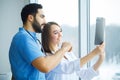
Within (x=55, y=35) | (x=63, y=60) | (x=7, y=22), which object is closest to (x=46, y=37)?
(x=55, y=35)

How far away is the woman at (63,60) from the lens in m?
1.92

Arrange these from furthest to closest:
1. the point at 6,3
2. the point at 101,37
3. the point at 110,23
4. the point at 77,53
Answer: the point at 6,3 → the point at 77,53 → the point at 110,23 → the point at 101,37

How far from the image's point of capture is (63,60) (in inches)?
80.5

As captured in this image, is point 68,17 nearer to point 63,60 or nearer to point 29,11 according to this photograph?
point 63,60

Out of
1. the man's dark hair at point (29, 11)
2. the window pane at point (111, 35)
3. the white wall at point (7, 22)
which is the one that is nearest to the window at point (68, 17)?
the window pane at point (111, 35)

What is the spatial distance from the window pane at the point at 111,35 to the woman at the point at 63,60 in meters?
0.64

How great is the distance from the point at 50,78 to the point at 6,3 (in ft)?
4.72

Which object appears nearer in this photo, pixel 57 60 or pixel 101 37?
pixel 57 60

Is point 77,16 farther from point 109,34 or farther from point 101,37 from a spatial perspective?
point 101,37

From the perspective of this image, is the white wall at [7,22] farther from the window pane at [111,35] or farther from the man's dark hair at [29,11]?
the man's dark hair at [29,11]

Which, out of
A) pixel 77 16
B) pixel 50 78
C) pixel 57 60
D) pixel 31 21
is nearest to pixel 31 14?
pixel 31 21

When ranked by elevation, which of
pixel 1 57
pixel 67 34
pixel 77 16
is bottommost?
pixel 1 57

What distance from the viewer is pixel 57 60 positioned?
1614 mm

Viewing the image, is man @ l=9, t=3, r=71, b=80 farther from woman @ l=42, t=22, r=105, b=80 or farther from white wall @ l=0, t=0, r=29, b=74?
white wall @ l=0, t=0, r=29, b=74
